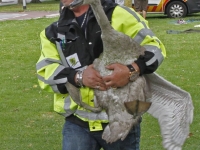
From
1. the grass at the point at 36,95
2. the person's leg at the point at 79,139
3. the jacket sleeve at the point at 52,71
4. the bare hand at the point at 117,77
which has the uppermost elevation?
the bare hand at the point at 117,77

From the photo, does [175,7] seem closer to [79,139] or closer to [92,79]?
[79,139]

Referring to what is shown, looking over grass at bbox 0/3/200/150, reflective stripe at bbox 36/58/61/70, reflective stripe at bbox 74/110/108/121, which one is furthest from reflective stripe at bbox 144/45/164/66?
grass at bbox 0/3/200/150

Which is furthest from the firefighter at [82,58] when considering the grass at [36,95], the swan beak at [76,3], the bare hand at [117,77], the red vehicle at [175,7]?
the red vehicle at [175,7]

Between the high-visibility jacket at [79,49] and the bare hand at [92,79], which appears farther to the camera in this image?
the high-visibility jacket at [79,49]

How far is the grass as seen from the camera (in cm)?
739

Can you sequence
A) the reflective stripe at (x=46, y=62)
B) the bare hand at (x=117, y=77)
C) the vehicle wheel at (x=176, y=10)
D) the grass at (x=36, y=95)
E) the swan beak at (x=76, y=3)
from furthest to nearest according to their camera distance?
the vehicle wheel at (x=176, y=10)
the grass at (x=36, y=95)
the reflective stripe at (x=46, y=62)
the bare hand at (x=117, y=77)
the swan beak at (x=76, y=3)

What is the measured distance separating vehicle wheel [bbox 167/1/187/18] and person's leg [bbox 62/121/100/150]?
2093 cm

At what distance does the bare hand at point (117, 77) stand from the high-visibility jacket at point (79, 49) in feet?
0.95

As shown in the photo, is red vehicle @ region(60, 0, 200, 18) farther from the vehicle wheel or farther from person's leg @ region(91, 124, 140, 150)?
person's leg @ region(91, 124, 140, 150)

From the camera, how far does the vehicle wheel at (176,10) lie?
2466cm

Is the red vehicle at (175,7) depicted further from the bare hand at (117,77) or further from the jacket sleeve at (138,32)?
the bare hand at (117,77)

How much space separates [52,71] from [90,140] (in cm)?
66

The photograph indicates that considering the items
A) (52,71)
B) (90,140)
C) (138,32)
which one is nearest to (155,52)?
(138,32)

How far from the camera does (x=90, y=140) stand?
4281 mm
